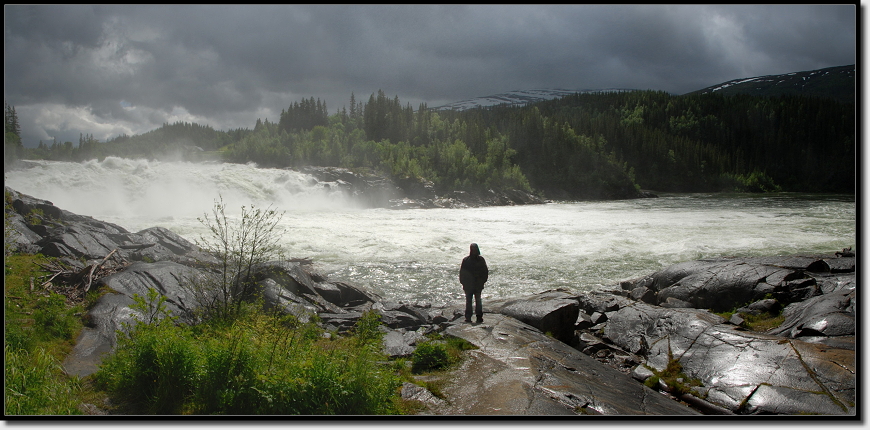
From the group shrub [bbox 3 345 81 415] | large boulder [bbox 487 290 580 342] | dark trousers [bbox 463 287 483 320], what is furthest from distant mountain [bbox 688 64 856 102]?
shrub [bbox 3 345 81 415]

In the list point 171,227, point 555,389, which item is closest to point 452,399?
point 555,389

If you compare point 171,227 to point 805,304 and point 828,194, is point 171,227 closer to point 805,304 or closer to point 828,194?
point 805,304

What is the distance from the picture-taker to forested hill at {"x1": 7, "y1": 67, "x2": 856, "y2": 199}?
68062 millimetres

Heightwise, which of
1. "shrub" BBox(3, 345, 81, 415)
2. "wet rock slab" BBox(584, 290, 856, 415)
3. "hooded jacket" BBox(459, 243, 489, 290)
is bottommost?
"wet rock slab" BBox(584, 290, 856, 415)

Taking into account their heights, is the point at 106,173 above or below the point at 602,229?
above

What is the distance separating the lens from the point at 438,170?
2847 inches

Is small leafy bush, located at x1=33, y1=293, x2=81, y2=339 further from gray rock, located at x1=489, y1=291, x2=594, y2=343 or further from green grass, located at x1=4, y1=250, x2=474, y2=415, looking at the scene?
gray rock, located at x1=489, y1=291, x2=594, y2=343

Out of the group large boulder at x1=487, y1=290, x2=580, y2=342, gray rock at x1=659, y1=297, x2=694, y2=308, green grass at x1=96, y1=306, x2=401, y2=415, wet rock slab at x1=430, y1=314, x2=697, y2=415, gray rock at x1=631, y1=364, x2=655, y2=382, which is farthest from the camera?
gray rock at x1=659, y1=297, x2=694, y2=308

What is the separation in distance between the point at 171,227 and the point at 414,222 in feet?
52.2

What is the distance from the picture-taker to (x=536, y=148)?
8938 cm

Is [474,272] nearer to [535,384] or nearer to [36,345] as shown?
[535,384]

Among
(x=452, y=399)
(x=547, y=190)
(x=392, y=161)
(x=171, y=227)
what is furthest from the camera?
(x=547, y=190)

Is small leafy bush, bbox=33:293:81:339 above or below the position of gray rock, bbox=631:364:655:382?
above

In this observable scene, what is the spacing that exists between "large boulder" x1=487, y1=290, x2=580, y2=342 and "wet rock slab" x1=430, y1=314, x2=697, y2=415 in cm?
122
